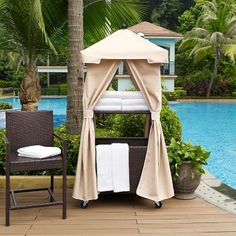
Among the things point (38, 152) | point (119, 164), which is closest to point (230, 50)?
point (119, 164)

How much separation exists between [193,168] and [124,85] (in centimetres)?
1746

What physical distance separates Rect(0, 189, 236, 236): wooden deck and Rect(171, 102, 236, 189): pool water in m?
2.98

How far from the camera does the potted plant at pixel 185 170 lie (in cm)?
406

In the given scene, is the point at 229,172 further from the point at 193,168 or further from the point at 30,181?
the point at 30,181

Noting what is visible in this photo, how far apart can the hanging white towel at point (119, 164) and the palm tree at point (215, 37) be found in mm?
17983

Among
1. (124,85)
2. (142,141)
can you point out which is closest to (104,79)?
(142,141)

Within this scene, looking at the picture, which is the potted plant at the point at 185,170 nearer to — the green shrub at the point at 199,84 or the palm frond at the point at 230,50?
the palm frond at the point at 230,50

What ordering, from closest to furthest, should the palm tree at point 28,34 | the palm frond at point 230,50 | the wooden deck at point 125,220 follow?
1. the wooden deck at point 125,220
2. the palm tree at point 28,34
3. the palm frond at point 230,50

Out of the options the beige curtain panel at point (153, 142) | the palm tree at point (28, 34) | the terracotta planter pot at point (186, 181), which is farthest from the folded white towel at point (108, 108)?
the palm tree at point (28, 34)

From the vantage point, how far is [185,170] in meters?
4.09

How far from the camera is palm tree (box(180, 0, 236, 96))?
21375 mm

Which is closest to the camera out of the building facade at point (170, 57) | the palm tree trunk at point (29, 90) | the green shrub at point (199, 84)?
the palm tree trunk at point (29, 90)

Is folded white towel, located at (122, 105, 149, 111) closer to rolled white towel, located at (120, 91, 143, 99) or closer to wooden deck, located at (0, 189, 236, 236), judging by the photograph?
rolled white towel, located at (120, 91, 143, 99)

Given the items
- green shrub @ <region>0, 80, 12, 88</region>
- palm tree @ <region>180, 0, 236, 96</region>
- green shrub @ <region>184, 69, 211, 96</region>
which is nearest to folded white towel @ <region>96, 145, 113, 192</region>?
palm tree @ <region>180, 0, 236, 96</region>
